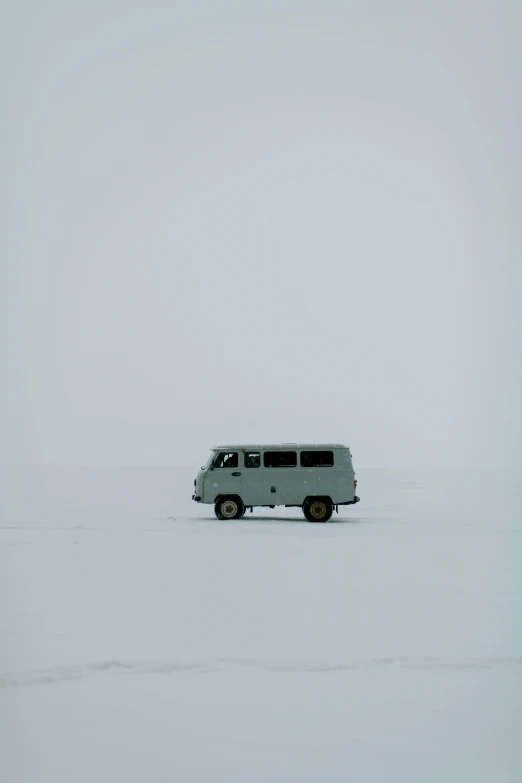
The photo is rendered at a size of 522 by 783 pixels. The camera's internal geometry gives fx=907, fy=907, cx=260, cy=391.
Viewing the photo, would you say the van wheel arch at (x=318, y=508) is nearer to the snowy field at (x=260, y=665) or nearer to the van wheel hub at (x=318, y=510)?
the van wheel hub at (x=318, y=510)

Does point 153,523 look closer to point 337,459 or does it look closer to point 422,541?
point 337,459

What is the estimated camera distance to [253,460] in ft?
77.8

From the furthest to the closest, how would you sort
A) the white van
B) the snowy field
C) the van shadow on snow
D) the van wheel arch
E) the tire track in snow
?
the van shadow on snow, the van wheel arch, the white van, the tire track in snow, the snowy field

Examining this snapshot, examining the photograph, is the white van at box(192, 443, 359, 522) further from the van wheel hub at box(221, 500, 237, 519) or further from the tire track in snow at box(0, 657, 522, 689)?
the tire track in snow at box(0, 657, 522, 689)

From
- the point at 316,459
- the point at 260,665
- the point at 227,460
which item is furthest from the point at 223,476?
the point at 260,665

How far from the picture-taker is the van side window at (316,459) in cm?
2362

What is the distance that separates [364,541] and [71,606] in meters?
9.15

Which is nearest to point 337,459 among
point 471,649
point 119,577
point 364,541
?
point 364,541

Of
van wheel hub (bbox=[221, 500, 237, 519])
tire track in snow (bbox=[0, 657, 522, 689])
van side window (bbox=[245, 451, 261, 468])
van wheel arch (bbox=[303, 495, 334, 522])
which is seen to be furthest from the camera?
van wheel hub (bbox=[221, 500, 237, 519])

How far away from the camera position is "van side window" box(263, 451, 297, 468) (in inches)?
930

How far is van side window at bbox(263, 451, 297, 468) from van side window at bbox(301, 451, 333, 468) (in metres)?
0.26

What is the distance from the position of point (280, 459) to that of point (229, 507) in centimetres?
197

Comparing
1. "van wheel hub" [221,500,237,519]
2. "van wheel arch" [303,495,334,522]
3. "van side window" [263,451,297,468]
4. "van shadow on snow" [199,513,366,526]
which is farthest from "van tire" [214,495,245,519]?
"van wheel arch" [303,495,334,522]

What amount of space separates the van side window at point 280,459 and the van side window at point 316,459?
257 millimetres
